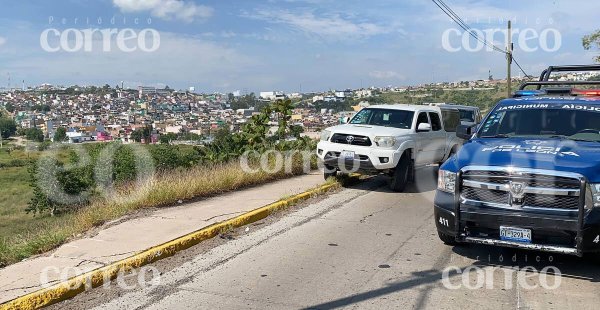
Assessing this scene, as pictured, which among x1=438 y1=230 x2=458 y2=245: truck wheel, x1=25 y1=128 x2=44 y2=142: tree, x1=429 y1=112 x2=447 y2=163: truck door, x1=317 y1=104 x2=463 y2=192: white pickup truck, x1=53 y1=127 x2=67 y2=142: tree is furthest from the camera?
x1=25 y1=128 x2=44 y2=142: tree

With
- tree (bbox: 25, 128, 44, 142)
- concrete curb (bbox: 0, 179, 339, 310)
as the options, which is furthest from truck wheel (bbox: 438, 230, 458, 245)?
tree (bbox: 25, 128, 44, 142)

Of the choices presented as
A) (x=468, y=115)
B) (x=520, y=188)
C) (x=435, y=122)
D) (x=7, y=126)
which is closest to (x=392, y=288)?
(x=520, y=188)

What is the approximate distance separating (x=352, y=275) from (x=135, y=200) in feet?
14.4

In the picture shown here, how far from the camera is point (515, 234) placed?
16.8 feet

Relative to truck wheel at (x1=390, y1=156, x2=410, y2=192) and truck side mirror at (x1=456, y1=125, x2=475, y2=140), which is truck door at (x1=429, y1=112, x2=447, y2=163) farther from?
truck side mirror at (x1=456, y1=125, x2=475, y2=140)

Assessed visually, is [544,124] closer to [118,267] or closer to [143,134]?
[118,267]

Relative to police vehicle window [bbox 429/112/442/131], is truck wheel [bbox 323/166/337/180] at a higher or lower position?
lower

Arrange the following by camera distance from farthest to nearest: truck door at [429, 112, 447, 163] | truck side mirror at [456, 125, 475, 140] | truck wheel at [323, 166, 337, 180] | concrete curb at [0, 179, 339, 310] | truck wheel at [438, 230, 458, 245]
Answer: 1. truck door at [429, 112, 447, 163]
2. truck wheel at [323, 166, 337, 180]
3. truck side mirror at [456, 125, 475, 140]
4. truck wheel at [438, 230, 458, 245]
5. concrete curb at [0, 179, 339, 310]

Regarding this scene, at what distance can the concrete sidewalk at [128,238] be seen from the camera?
5078 millimetres

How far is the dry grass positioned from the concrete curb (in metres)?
1.34

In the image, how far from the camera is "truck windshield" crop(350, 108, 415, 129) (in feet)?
36.2

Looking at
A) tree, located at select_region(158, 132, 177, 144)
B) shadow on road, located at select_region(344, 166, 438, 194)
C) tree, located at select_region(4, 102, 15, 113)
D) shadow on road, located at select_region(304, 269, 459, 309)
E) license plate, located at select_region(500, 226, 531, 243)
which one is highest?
tree, located at select_region(4, 102, 15, 113)

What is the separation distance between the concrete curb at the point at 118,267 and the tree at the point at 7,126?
26.3 meters

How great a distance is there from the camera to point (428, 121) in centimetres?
1155
